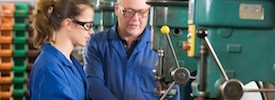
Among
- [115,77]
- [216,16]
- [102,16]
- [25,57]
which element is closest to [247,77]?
[216,16]

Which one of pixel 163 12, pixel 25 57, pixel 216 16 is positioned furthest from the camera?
pixel 25 57

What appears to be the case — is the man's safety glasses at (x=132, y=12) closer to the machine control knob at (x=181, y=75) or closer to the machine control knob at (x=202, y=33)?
the machine control knob at (x=181, y=75)

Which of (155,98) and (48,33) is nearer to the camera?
(48,33)

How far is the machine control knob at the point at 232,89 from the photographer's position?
5.72 ft

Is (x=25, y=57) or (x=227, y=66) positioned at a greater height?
(x=227, y=66)

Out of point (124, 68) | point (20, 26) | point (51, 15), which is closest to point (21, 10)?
point (20, 26)

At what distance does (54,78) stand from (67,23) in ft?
0.98

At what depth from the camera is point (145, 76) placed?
9.44ft

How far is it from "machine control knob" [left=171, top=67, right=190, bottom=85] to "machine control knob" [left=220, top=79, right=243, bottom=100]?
51 centimetres

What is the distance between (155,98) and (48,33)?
0.90m

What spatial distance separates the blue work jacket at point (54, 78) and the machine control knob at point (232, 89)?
0.70 meters

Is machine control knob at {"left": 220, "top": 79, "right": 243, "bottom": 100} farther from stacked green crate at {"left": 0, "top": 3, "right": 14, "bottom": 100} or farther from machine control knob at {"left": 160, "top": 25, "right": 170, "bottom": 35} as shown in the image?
stacked green crate at {"left": 0, "top": 3, "right": 14, "bottom": 100}

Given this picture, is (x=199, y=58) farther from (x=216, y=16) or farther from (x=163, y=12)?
(x=163, y=12)

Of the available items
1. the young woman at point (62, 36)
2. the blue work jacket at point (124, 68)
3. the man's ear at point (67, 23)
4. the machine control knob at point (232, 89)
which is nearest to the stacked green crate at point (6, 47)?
the blue work jacket at point (124, 68)
